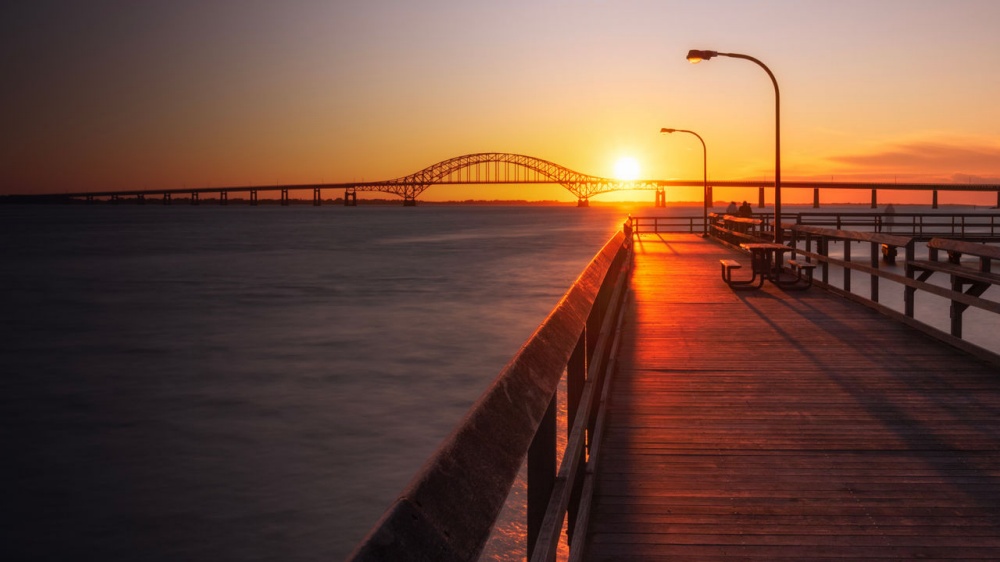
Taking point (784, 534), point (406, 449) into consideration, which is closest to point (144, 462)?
point (406, 449)

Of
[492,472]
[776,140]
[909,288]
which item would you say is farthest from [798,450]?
[776,140]

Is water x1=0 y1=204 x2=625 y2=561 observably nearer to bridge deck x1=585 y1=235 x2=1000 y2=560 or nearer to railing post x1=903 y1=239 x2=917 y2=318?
bridge deck x1=585 y1=235 x2=1000 y2=560

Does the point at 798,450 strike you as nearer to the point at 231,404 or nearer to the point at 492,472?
the point at 492,472

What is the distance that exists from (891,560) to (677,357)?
5272mm

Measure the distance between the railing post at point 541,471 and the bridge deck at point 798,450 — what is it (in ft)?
4.37

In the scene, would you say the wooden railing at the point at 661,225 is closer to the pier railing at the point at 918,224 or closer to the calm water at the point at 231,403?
the pier railing at the point at 918,224

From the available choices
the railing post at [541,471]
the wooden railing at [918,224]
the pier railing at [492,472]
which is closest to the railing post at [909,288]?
the pier railing at [492,472]

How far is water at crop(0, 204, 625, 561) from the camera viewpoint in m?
9.38

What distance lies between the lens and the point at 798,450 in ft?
18.3

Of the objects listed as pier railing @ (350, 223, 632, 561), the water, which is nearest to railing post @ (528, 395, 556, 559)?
pier railing @ (350, 223, 632, 561)

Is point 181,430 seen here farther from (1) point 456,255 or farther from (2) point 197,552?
(1) point 456,255

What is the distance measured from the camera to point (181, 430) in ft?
43.4

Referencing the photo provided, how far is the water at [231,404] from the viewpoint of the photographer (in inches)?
369

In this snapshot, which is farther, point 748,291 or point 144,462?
point 748,291
